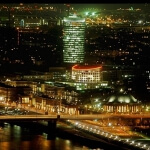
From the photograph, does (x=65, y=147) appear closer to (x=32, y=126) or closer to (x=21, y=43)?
(x=32, y=126)

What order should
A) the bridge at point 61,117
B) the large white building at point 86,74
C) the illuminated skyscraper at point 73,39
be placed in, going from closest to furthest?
the bridge at point 61,117 < the large white building at point 86,74 < the illuminated skyscraper at point 73,39

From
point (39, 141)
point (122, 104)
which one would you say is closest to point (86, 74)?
point (122, 104)

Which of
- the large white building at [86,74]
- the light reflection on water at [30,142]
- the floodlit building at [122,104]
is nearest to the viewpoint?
the light reflection on water at [30,142]

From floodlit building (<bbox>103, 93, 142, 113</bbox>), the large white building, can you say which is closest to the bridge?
floodlit building (<bbox>103, 93, 142, 113</bbox>)

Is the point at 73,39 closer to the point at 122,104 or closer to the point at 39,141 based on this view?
the point at 122,104

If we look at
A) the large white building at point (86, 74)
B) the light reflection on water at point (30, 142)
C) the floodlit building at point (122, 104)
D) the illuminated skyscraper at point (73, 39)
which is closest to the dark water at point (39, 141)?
the light reflection on water at point (30, 142)

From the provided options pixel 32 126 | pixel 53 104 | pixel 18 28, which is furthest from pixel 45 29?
pixel 32 126

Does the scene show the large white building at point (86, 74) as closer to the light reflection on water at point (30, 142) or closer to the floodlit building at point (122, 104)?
the floodlit building at point (122, 104)
